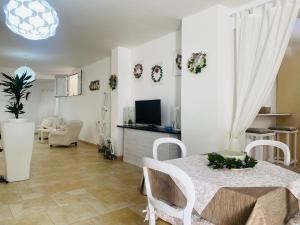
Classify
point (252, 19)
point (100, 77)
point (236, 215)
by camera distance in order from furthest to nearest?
point (100, 77), point (252, 19), point (236, 215)

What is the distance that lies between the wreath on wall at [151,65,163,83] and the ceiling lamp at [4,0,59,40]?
2.27 metres

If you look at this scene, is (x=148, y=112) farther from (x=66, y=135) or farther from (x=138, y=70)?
(x=66, y=135)

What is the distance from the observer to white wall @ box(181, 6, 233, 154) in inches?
116

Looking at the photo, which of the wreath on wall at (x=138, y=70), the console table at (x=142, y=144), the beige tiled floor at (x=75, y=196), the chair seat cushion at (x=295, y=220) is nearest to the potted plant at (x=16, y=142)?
the beige tiled floor at (x=75, y=196)

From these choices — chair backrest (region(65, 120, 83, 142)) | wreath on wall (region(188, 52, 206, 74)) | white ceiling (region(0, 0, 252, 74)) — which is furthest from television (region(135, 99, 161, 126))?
chair backrest (region(65, 120, 83, 142))

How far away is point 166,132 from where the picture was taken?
12.0ft

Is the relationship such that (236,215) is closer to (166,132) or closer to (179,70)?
(166,132)

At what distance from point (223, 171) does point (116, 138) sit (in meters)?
3.77

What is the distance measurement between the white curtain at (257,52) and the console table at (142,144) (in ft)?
3.43

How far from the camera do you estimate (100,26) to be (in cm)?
377

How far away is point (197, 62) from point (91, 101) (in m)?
4.62

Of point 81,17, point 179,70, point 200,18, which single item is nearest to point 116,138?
point 179,70

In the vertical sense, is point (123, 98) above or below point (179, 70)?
below

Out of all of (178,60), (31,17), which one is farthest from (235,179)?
(178,60)
